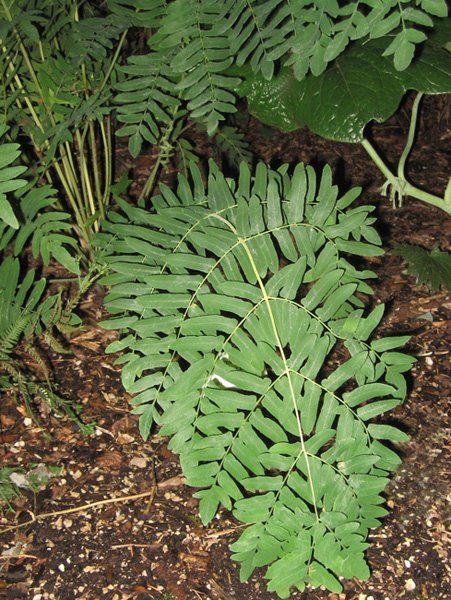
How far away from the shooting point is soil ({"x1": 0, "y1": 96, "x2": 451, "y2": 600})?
1596 millimetres

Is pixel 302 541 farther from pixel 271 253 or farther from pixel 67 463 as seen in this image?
pixel 67 463

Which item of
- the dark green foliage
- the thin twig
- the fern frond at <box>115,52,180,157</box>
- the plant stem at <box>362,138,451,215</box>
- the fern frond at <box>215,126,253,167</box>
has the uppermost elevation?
the fern frond at <box>115,52,180,157</box>

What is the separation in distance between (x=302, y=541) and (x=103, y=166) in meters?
2.37

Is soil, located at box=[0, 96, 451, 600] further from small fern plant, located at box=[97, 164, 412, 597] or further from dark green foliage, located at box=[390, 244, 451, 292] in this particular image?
small fern plant, located at box=[97, 164, 412, 597]

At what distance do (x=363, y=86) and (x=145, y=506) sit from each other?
159 cm

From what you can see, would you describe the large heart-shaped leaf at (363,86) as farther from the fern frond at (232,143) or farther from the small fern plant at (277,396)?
the small fern plant at (277,396)

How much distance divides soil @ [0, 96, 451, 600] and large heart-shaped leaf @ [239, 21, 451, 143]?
2.36ft

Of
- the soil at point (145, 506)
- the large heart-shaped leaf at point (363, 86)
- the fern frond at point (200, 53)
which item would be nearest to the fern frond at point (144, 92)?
the fern frond at point (200, 53)

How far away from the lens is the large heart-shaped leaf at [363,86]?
2.09 metres

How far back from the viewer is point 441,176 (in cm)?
314

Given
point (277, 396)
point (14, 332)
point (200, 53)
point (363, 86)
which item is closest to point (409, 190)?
point (363, 86)

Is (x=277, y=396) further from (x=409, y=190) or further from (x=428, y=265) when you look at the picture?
(x=409, y=190)

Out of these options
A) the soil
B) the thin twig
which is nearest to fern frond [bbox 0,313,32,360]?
the soil

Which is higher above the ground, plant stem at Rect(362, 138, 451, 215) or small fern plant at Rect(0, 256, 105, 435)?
plant stem at Rect(362, 138, 451, 215)
